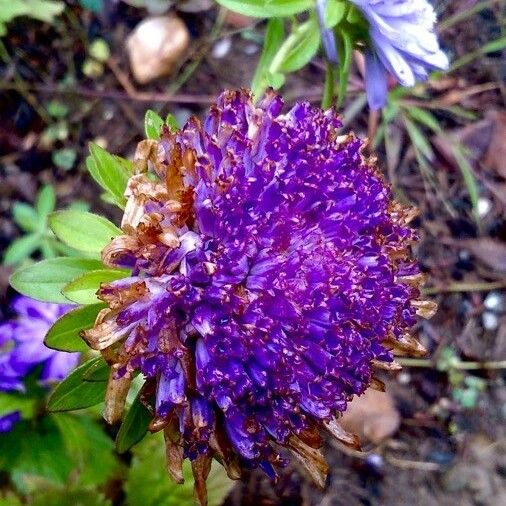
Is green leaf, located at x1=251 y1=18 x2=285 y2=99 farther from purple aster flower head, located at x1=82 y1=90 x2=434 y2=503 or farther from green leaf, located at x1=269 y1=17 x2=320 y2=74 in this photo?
purple aster flower head, located at x1=82 y1=90 x2=434 y2=503

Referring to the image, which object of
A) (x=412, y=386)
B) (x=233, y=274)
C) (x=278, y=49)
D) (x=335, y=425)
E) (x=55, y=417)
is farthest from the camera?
(x=412, y=386)

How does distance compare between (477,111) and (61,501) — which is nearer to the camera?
(61,501)

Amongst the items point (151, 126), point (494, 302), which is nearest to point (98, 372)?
point (151, 126)

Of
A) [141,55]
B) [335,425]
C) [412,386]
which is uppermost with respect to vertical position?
[141,55]

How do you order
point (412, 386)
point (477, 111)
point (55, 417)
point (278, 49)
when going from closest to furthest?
point (278, 49)
point (55, 417)
point (412, 386)
point (477, 111)

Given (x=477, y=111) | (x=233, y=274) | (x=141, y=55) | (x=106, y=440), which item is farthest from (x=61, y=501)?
(x=477, y=111)

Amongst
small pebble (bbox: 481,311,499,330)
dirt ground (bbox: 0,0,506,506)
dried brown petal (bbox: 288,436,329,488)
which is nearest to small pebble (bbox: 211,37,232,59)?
dirt ground (bbox: 0,0,506,506)

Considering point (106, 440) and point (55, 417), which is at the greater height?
point (55, 417)

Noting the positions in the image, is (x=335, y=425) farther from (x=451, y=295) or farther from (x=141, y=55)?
(x=141, y=55)
